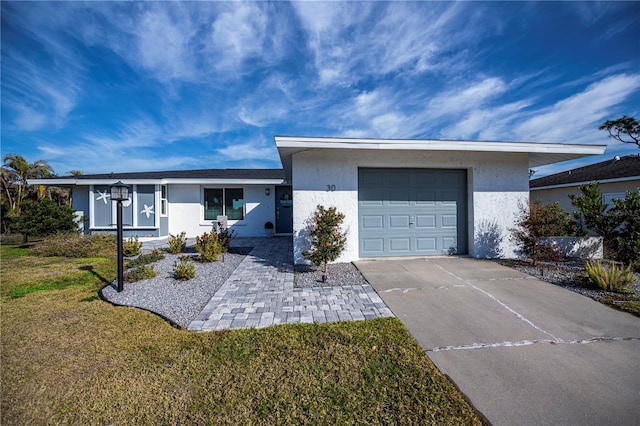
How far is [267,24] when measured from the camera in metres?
7.32

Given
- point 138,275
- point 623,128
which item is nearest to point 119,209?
point 138,275

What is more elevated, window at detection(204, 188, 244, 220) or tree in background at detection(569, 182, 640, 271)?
A: window at detection(204, 188, 244, 220)

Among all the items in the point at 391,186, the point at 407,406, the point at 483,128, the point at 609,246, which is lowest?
the point at 407,406

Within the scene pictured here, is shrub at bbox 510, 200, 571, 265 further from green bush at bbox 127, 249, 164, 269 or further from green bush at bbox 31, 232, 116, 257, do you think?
green bush at bbox 31, 232, 116, 257

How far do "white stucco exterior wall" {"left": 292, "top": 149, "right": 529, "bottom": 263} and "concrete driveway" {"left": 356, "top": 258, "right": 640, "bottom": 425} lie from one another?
211cm

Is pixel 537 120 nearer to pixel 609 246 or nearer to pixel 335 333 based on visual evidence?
pixel 609 246

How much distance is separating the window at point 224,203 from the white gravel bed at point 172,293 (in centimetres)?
663

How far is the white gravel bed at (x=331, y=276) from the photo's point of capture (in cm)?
518

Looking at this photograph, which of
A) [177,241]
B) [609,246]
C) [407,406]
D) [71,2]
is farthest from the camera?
[177,241]

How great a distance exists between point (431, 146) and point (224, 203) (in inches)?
412

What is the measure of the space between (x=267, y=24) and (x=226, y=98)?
5.44 metres

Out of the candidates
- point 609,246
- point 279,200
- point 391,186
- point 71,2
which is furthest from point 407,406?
point 279,200

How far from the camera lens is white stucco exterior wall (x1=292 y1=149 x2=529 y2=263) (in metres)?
6.66

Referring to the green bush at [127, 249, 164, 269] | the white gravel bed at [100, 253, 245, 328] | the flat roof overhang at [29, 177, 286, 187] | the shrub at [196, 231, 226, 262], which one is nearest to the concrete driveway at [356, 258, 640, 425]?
the white gravel bed at [100, 253, 245, 328]
